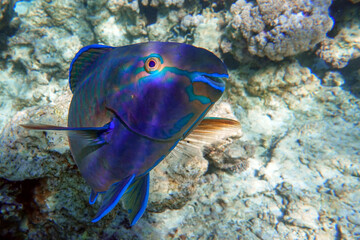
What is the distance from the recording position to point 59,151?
184cm

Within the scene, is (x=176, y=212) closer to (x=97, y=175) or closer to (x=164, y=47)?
(x=97, y=175)

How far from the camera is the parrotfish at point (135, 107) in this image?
2.78ft

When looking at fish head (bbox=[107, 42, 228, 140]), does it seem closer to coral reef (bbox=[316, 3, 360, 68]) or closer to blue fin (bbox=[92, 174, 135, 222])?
blue fin (bbox=[92, 174, 135, 222])

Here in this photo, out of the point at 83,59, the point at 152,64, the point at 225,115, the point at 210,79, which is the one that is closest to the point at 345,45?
the point at 225,115

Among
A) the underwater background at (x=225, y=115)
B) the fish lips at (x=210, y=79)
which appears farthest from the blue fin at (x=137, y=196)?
the fish lips at (x=210, y=79)

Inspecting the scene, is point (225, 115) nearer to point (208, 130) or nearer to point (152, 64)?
point (208, 130)

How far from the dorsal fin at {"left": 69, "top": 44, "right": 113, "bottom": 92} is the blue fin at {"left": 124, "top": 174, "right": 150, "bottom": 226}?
2.71ft

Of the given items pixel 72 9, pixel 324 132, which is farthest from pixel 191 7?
pixel 324 132

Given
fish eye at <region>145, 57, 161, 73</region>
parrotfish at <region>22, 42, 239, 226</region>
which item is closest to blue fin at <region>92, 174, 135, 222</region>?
parrotfish at <region>22, 42, 239, 226</region>

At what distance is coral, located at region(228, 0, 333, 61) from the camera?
11.7 feet

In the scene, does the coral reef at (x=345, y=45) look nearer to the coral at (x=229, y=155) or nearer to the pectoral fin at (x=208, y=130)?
the coral at (x=229, y=155)

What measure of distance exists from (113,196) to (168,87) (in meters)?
0.70

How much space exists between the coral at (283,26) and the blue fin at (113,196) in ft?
11.9

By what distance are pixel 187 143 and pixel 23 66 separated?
5573mm
